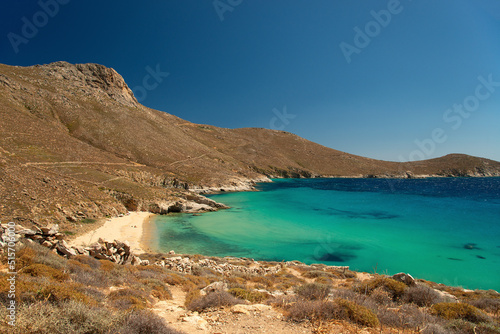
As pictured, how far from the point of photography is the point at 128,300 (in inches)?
225

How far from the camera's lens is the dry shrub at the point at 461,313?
5640mm

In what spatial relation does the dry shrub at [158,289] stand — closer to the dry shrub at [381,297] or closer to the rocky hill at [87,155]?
the dry shrub at [381,297]

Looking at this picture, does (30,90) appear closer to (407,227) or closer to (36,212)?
(36,212)

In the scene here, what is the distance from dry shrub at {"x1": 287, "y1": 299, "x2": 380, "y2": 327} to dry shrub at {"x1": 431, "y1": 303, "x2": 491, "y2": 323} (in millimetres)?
2483

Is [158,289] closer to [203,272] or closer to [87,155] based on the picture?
[203,272]

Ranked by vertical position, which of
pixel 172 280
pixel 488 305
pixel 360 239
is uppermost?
pixel 172 280

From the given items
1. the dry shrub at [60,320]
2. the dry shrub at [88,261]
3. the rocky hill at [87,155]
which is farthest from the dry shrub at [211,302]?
the rocky hill at [87,155]

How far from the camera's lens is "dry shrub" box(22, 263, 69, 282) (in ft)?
19.4

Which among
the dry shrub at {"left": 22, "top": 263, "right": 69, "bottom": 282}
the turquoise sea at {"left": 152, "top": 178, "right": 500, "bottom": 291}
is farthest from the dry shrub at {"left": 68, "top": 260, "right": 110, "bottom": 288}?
the turquoise sea at {"left": 152, "top": 178, "right": 500, "bottom": 291}

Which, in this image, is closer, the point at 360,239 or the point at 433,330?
the point at 433,330

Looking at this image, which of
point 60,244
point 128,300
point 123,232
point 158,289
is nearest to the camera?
point 128,300

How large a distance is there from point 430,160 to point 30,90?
222382 mm

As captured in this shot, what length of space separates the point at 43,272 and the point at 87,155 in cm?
4112

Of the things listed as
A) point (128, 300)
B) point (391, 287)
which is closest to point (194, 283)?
point (128, 300)
